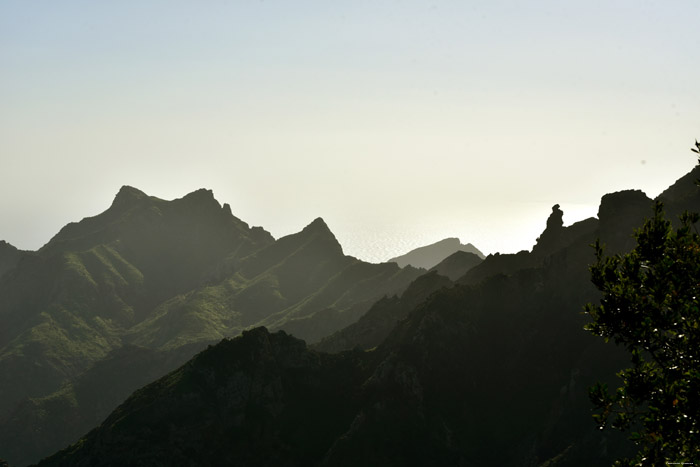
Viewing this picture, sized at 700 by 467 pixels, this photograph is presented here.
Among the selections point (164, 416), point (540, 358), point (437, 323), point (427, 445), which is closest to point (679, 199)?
point (540, 358)

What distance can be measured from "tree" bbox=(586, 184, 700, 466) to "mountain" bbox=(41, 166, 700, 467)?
3363 inches

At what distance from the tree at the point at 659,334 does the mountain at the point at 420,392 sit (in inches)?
3363

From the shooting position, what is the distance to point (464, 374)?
477ft

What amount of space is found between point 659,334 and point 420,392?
10834cm

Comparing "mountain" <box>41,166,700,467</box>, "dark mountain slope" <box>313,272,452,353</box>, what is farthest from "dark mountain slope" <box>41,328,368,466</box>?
"dark mountain slope" <box>313,272,452,353</box>

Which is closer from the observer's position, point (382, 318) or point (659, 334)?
point (659, 334)

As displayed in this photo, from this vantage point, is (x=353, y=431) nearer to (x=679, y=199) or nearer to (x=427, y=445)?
(x=427, y=445)

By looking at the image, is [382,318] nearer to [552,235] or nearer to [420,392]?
[420,392]

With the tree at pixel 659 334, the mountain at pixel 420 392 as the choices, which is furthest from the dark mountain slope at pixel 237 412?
the tree at pixel 659 334

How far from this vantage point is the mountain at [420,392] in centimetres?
12925

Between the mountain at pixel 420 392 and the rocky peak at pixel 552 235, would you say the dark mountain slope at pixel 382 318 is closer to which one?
the rocky peak at pixel 552 235

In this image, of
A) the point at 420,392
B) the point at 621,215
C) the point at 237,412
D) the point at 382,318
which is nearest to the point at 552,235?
the point at 621,215

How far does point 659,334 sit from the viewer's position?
35844 millimetres

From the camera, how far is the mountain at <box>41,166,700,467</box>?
129 m
